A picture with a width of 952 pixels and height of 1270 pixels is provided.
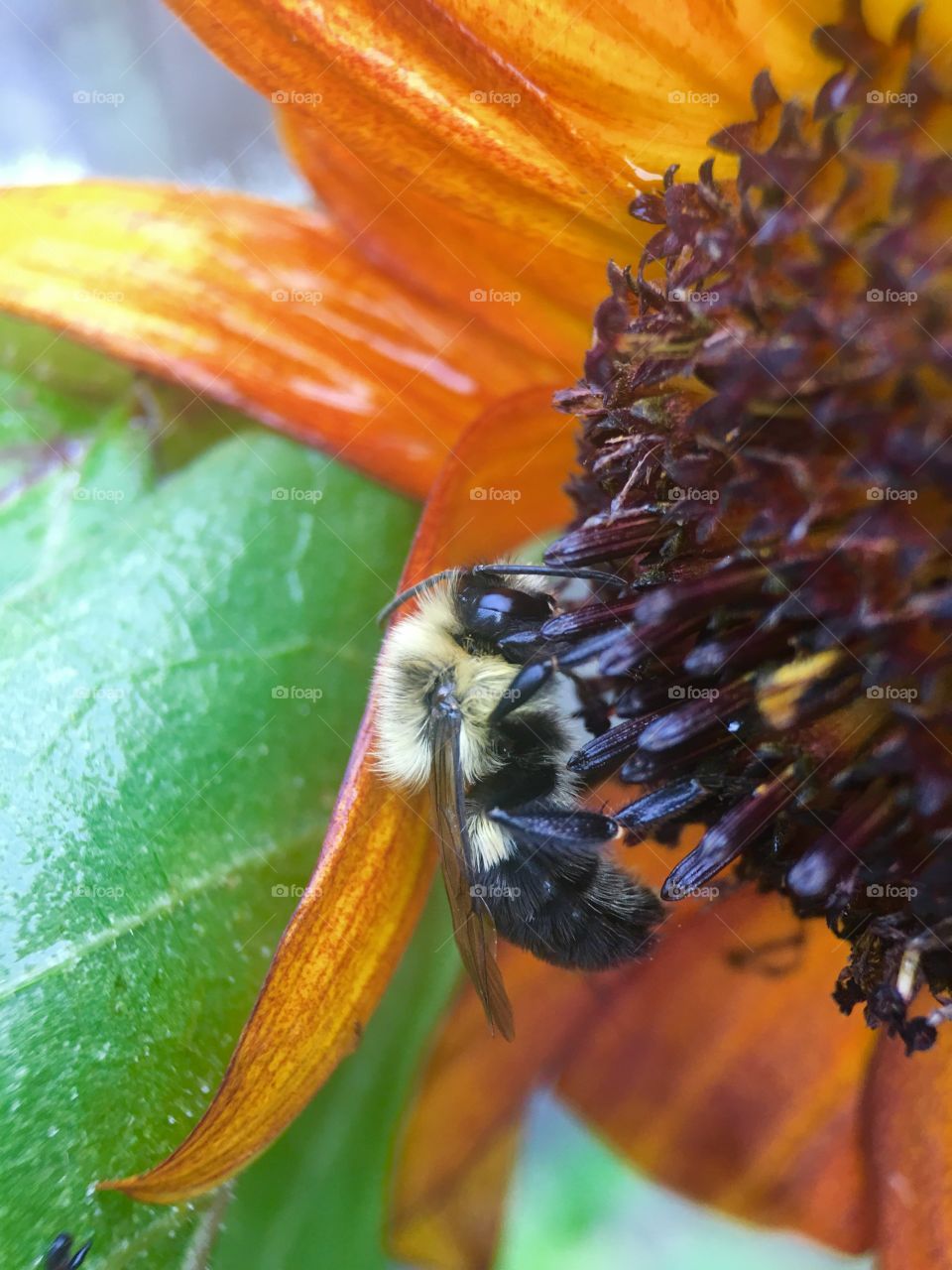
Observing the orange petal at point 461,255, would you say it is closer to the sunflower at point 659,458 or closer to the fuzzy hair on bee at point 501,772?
the sunflower at point 659,458

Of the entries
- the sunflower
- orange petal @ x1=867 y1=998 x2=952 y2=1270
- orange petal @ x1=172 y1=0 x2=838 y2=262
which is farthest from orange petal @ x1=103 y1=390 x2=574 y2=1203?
orange petal @ x1=867 y1=998 x2=952 y2=1270

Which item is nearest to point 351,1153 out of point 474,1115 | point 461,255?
point 474,1115

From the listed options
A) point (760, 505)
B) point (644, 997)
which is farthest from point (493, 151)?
point (644, 997)

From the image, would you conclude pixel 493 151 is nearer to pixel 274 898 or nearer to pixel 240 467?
pixel 240 467

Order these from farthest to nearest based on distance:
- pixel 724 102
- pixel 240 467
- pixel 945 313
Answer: pixel 240 467 < pixel 724 102 < pixel 945 313

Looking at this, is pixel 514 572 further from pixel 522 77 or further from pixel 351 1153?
pixel 351 1153

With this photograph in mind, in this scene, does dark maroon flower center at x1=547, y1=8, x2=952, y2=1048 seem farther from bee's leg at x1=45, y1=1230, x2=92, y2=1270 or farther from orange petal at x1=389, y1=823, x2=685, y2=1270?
bee's leg at x1=45, y1=1230, x2=92, y2=1270
